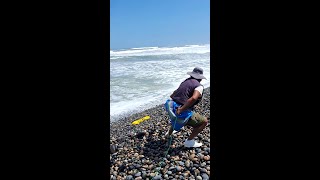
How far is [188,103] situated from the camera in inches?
159

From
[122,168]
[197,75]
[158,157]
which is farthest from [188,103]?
[122,168]

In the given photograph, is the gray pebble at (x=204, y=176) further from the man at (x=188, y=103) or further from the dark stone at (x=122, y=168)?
the dark stone at (x=122, y=168)

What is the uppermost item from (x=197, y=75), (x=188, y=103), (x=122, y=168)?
(x=197, y=75)

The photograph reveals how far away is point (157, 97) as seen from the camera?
11859mm

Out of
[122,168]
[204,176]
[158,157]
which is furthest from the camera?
[158,157]

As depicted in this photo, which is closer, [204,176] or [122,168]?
[204,176]

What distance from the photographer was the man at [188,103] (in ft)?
13.3

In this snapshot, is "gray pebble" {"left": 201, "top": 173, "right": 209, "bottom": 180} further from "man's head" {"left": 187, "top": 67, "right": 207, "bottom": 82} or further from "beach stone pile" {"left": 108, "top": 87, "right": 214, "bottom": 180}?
"man's head" {"left": 187, "top": 67, "right": 207, "bottom": 82}

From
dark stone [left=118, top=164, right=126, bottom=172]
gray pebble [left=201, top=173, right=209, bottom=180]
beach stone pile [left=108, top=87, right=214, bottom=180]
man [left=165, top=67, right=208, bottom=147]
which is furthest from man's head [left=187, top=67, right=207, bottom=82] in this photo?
dark stone [left=118, top=164, right=126, bottom=172]

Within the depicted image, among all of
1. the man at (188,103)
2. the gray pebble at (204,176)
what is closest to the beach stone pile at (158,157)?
the gray pebble at (204,176)

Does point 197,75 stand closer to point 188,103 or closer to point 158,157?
point 188,103
